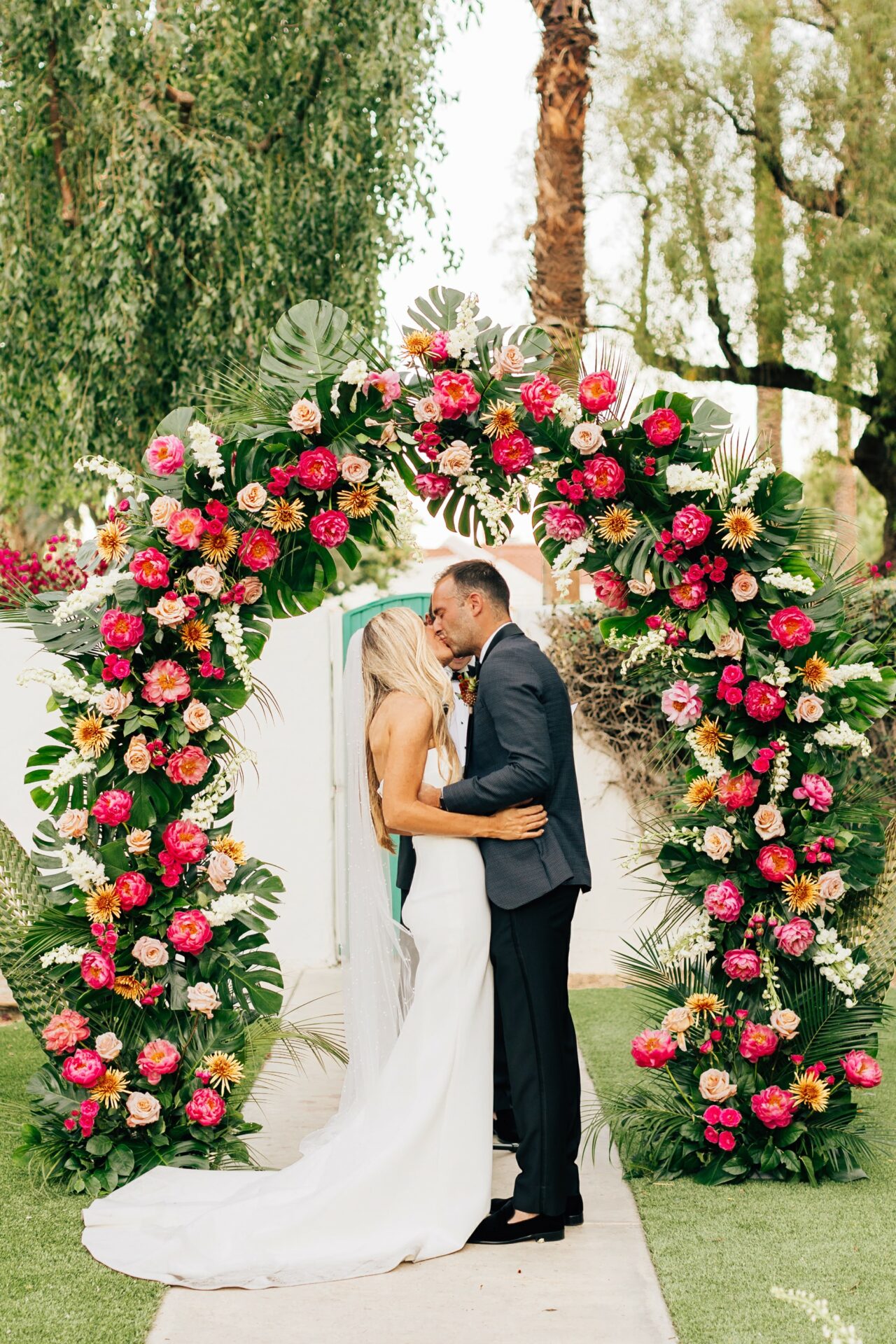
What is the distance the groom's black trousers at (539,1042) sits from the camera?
415 cm

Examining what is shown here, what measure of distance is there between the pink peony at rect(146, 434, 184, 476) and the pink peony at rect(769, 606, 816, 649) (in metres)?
2.13

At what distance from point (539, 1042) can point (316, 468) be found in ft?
6.77

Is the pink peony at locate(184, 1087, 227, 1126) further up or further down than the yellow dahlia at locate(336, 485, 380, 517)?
further down

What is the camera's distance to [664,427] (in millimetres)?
4469

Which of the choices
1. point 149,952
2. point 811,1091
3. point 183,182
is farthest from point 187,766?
point 183,182

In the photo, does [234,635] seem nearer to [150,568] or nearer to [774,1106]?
[150,568]

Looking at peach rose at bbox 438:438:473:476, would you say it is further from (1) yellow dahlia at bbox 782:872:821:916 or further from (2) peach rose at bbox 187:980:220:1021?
(2) peach rose at bbox 187:980:220:1021

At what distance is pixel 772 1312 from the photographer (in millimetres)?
3566

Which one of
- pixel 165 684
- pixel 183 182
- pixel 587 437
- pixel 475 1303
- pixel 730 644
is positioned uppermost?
pixel 183 182

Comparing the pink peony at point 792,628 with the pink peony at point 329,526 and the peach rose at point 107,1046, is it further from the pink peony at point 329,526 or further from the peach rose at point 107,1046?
the peach rose at point 107,1046

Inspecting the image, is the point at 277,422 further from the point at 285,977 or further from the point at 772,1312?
the point at 285,977

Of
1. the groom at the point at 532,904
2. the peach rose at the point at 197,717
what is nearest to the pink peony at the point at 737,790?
the groom at the point at 532,904

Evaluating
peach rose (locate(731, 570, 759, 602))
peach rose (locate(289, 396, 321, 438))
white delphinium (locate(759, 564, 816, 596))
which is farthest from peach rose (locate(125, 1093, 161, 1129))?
white delphinium (locate(759, 564, 816, 596))

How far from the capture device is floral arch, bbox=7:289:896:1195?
4.55m
